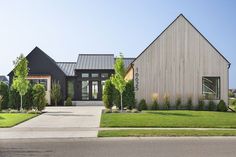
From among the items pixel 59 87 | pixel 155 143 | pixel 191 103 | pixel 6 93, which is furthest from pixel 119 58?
pixel 155 143

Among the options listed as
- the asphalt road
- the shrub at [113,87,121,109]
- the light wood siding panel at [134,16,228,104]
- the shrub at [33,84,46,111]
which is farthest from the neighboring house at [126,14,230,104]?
the asphalt road

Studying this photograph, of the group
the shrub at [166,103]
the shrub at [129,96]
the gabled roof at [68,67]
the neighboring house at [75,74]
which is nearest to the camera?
the shrub at [129,96]

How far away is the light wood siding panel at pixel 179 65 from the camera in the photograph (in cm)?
3244

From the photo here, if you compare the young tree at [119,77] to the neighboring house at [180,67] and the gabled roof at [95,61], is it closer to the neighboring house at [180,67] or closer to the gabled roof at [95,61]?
A: the neighboring house at [180,67]

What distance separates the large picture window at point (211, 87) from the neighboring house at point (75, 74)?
13.8 metres

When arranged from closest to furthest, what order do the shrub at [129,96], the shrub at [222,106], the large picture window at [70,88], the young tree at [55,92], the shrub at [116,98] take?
1. the shrub at [116,98]
2. the shrub at [129,96]
3. the shrub at [222,106]
4. the young tree at [55,92]
5. the large picture window at [70,88]

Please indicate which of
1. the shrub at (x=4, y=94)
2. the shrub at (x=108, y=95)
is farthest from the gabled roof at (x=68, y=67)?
the shrub at (x=108, y=95)

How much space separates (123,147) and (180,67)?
20802 mm

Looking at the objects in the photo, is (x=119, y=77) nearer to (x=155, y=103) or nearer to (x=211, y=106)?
(x=155, y=103)

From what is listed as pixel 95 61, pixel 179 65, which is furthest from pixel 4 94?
pixel 95 61

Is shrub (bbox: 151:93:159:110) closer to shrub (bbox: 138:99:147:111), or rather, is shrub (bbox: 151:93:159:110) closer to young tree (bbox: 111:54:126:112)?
shrub (bbox: 138:99:147:111)

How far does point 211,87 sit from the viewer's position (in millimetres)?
33312

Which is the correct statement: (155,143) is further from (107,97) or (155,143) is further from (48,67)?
(48,67)

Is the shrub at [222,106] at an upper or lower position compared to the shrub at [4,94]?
lower
